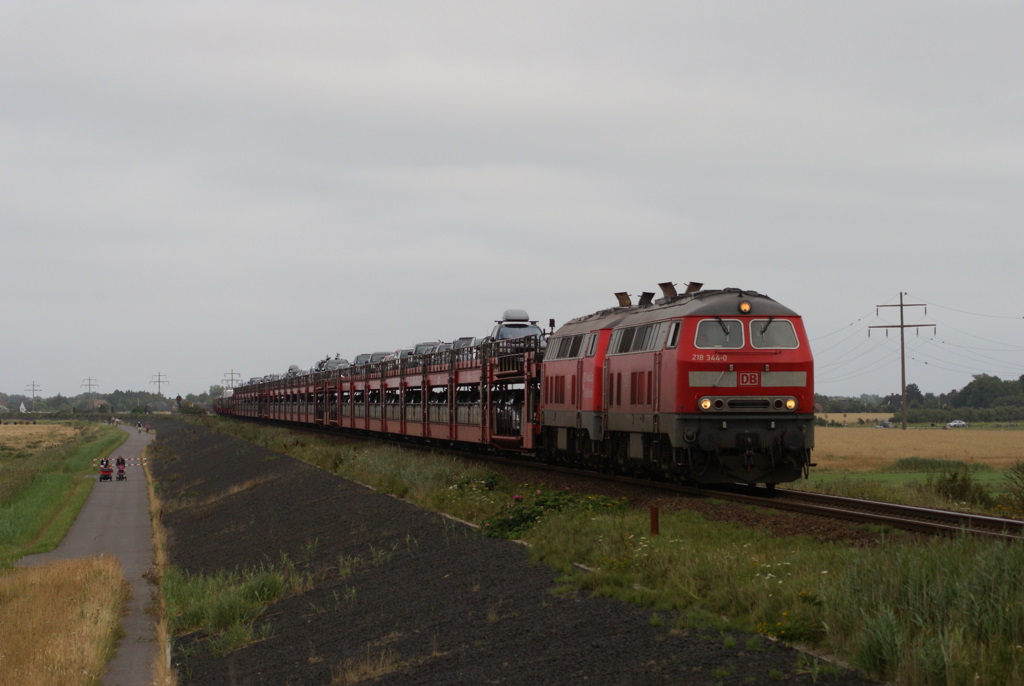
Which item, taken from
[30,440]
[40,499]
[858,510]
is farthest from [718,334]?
[30,440]

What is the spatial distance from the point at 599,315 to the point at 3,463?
80.0 meters

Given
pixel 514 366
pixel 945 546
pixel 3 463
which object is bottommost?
pixel 3 463

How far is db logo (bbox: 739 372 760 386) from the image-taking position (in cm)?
1964

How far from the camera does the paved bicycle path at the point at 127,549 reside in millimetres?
20734

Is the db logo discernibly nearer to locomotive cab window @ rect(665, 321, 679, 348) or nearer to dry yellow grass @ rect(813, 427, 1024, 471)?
locomotive cab window @ rect(665, 321, 679, 348)

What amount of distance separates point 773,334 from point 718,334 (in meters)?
1.21

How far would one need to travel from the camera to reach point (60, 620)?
24.1 m

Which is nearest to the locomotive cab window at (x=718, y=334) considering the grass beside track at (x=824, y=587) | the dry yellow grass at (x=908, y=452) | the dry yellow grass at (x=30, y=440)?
the grass beside track at (x=824, y=587)

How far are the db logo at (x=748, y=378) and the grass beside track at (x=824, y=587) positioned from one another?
160 inches

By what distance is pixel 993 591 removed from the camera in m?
8.95

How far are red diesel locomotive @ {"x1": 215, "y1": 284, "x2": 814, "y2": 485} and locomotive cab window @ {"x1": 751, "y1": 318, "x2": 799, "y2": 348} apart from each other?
21mm

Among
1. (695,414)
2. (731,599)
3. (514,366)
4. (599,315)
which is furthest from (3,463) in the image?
(731,599)

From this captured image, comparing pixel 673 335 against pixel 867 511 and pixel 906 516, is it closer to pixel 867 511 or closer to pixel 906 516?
pixel 867 511

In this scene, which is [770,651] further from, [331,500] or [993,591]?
[331,500]
